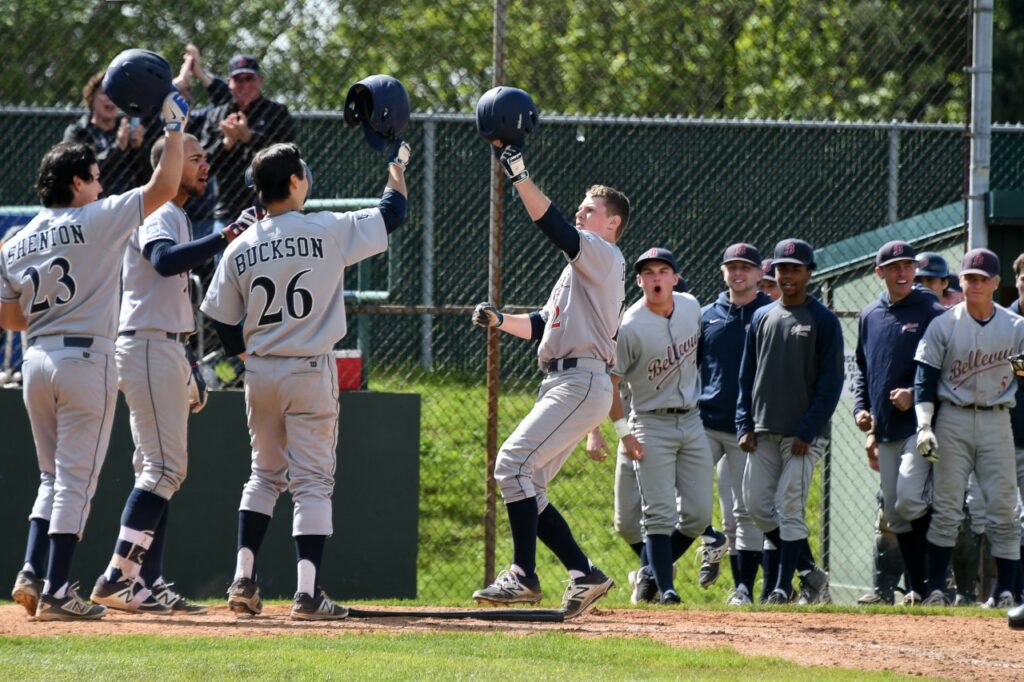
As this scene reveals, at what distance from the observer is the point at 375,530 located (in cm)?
825

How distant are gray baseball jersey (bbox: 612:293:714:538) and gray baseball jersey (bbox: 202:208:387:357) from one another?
2272 mm

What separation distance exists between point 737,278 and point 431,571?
Answer: 137 inches

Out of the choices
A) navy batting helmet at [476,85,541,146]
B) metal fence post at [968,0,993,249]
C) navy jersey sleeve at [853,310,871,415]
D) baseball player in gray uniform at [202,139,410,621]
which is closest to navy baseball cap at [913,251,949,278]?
metal fence post at [968,0,993,249]

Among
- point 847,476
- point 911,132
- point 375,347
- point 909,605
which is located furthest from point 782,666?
point 911,132

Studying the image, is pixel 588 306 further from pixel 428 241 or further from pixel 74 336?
pixel 428 241

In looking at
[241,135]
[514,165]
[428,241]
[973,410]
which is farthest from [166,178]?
[428,241]

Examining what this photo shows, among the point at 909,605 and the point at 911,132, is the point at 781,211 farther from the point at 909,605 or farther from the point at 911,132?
the point at 909,605

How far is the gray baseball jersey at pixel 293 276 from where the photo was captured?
5.70m

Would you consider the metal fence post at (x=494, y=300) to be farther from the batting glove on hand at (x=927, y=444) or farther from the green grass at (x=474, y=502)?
the batting glove on hand at (x=927, y=444)

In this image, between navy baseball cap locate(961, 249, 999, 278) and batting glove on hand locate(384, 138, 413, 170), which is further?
navy baseball cap locate(961, 249, 999, 278)

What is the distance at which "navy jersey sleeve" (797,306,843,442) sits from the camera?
299 inches

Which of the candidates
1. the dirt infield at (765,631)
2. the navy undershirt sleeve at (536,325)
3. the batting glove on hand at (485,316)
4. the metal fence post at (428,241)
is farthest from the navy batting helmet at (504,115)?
the metal fence post at (428,241)

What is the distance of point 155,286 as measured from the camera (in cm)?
611

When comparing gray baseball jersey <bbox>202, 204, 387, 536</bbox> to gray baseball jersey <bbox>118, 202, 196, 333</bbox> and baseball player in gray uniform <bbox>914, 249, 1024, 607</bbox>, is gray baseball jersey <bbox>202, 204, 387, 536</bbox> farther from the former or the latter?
baseball player in gray uniform <bbox>914, 249, 1024, 607</bbox>
